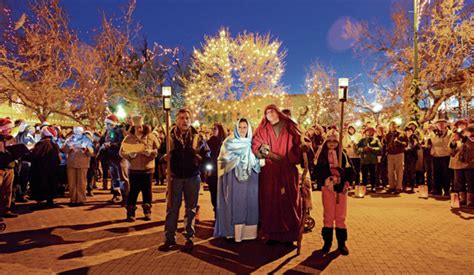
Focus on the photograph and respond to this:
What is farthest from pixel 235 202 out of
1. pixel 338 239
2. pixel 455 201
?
pixel 455 201

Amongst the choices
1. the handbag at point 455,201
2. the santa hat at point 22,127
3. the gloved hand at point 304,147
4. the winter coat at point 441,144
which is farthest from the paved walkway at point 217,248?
the santa hat at point 22,127

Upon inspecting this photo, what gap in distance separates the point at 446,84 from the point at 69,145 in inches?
752

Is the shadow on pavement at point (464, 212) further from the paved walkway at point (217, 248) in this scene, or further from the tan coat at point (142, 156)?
the tan coat at point (142, 156)

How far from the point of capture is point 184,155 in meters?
6.06

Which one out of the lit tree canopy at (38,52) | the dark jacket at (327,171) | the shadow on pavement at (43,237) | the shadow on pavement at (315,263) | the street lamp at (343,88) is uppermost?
the lit tree canopy at (38,52)

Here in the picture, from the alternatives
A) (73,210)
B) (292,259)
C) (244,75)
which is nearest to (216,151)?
Result: (292,259)

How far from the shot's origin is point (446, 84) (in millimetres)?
20234

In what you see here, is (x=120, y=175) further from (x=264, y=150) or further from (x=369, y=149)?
(x=369, y=149)

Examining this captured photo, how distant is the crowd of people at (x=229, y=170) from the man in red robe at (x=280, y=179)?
2 centimetres

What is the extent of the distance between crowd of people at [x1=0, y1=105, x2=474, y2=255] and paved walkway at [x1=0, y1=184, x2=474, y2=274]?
0.37m

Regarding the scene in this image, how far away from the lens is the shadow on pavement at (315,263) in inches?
199

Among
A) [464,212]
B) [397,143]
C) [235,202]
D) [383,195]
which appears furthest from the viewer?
[397,143]

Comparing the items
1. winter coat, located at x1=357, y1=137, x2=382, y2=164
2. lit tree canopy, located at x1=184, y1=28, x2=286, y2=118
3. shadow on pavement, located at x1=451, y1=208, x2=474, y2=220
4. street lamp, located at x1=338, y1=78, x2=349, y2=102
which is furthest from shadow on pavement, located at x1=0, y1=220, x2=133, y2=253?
lit tree canopy, located at x1=184, y1=28, x2=286, y2=118

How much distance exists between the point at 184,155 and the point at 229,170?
80 cm
